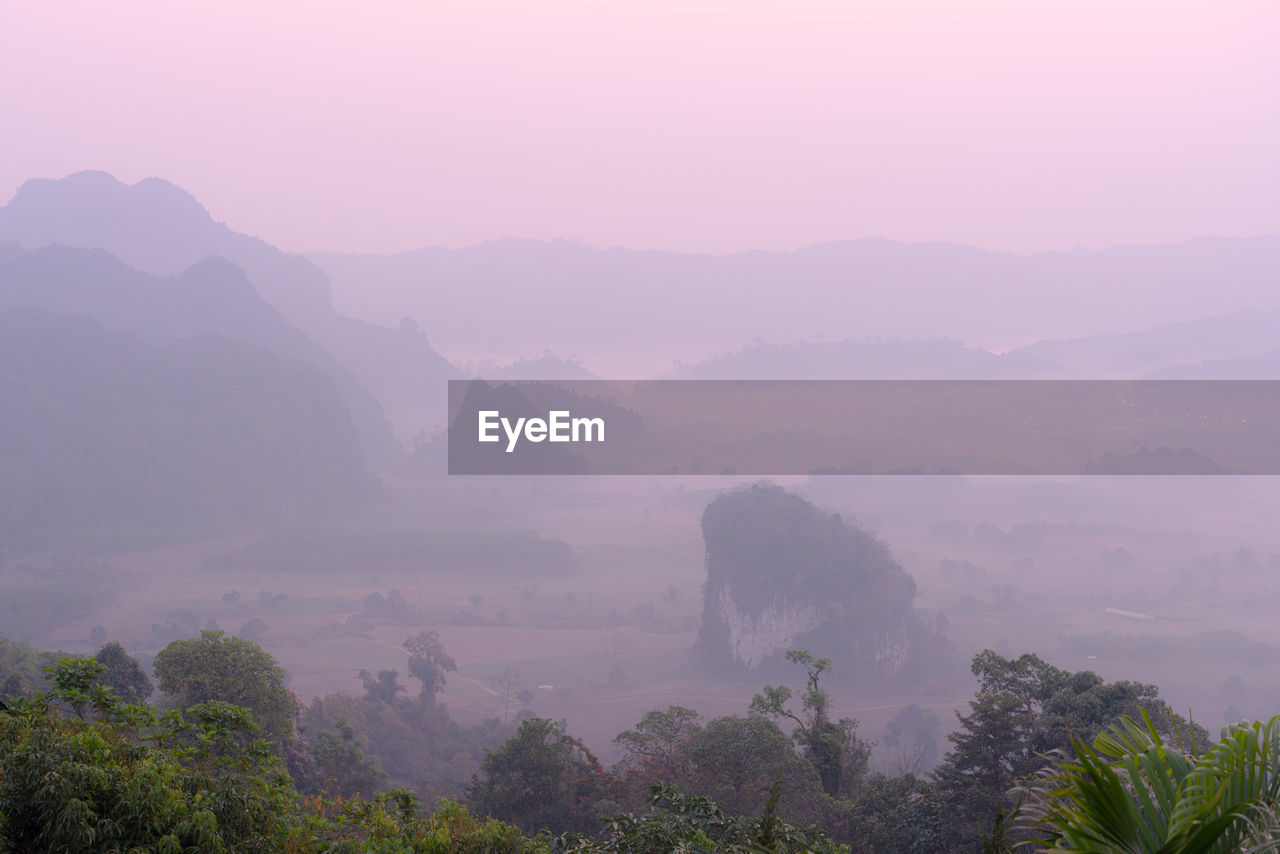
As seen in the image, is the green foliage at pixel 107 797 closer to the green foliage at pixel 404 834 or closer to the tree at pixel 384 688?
the green foliage at pixel 404 834

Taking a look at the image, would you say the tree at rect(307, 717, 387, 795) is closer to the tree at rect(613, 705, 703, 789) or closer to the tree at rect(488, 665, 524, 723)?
the tree at rect(613, 705, 703, 789)

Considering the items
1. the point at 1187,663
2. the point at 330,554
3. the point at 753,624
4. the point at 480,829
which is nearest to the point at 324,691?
the point at 753,624

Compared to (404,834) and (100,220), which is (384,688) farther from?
(100,220)

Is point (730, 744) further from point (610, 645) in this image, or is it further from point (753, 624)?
point (610, 645)

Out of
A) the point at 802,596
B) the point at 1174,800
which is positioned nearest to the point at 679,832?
the point at 1174,800

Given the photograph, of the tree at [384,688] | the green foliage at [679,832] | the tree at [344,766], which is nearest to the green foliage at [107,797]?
the green foliage at [679,832]

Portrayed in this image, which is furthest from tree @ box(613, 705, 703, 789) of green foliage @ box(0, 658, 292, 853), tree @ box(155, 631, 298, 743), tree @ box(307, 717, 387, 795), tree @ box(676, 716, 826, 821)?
green foliage @ box(0, 658, 292, 853)

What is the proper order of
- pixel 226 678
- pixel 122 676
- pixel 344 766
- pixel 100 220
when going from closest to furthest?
pixel 226 678, pixel 122 676, pixel 344 766, pixel 100 220
